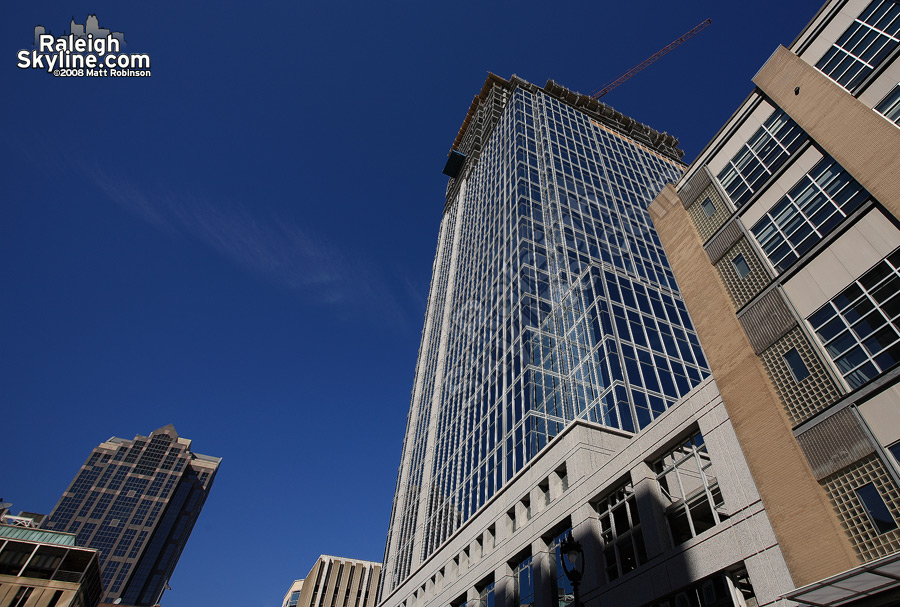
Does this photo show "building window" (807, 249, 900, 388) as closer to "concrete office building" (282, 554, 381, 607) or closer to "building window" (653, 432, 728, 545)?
"building window" (653, 432, 728, 545)

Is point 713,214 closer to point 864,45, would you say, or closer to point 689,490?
point 864,45

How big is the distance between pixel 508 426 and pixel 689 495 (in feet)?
75.2

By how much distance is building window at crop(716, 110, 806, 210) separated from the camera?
2322 centimetres

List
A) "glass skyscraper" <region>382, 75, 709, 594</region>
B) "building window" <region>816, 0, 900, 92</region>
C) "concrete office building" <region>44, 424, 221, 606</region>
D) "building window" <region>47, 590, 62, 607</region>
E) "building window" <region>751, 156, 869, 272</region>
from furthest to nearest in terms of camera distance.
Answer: "concrete office building" <region>44, 424, 221, 606</region>, "building window" <region>47, 590, 62, 607</region>, "glass skyscraper" <region>382, 75, 709, 594</region>, "building window" <region>816, 0, 900, 92</region>, "building window" <region>751, 156, 869, 272</region>

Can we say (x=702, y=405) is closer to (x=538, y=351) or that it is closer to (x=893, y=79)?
Answer: (x=893, y=79)

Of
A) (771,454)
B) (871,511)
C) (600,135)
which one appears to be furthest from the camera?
(600,135)

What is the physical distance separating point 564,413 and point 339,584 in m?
90.0

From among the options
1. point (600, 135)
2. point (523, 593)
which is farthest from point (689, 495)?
point (600, 135)

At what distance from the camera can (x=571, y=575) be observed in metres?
15.9

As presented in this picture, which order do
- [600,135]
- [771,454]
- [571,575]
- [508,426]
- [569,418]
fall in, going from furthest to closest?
[600,135] < [508,426] < [569,418] < [771,454] < [571,575]

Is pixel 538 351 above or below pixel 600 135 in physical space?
below

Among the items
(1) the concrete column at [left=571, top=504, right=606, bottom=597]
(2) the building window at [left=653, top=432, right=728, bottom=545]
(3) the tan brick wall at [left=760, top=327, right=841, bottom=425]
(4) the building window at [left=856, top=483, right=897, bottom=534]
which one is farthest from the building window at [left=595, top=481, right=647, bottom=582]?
(4) the building window at [left=856, top=483, right=897, bottom=534]

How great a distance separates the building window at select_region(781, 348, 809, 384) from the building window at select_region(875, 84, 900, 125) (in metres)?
8.89

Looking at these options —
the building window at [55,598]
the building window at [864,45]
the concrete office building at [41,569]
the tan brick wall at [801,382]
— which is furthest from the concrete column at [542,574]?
the building window at [55,598]
